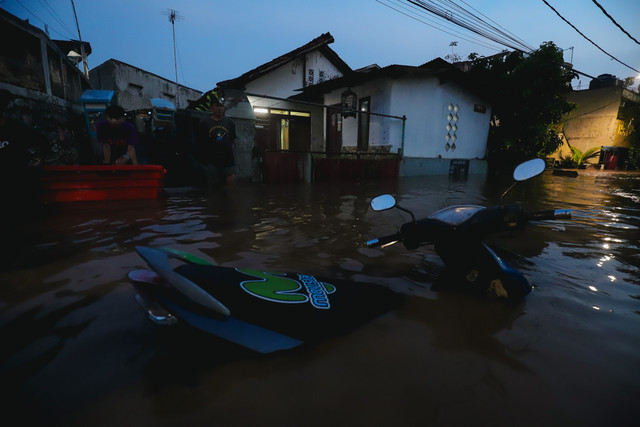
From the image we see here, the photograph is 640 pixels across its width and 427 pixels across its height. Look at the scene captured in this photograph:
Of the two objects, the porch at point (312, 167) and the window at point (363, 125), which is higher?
the window at point (363, 125)

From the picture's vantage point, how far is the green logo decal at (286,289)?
4.36 feet

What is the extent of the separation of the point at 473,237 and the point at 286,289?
117 cm

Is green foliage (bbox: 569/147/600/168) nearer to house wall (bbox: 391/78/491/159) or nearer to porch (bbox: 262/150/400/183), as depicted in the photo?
house wall (bbox: 391/78/491/159)

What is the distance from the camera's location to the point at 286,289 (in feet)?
4.79

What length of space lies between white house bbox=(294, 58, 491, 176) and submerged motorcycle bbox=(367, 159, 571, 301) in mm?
10105

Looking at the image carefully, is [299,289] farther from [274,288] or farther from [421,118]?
[421,118]

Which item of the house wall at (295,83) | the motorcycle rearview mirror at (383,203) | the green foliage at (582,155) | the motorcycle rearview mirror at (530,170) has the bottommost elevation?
the motorcycle rearview mirror at (383,203)

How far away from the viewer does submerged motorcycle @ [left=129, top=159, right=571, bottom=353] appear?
116cm

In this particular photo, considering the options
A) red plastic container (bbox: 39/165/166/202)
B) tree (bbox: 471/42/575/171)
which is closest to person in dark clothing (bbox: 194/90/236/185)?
red plastic container (bbox: 39/165/166/202)

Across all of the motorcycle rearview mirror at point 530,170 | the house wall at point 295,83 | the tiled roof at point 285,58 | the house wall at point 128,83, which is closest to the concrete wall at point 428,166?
the house wall at point 295,83

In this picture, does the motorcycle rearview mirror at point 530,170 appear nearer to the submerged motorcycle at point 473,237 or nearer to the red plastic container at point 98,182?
the submerged motorcycle at point 473,237

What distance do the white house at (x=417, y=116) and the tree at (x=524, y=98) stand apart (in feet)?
2.55

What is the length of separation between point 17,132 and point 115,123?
4.84ft

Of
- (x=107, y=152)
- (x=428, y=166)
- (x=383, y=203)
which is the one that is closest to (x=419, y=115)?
(x=428, y=166)
